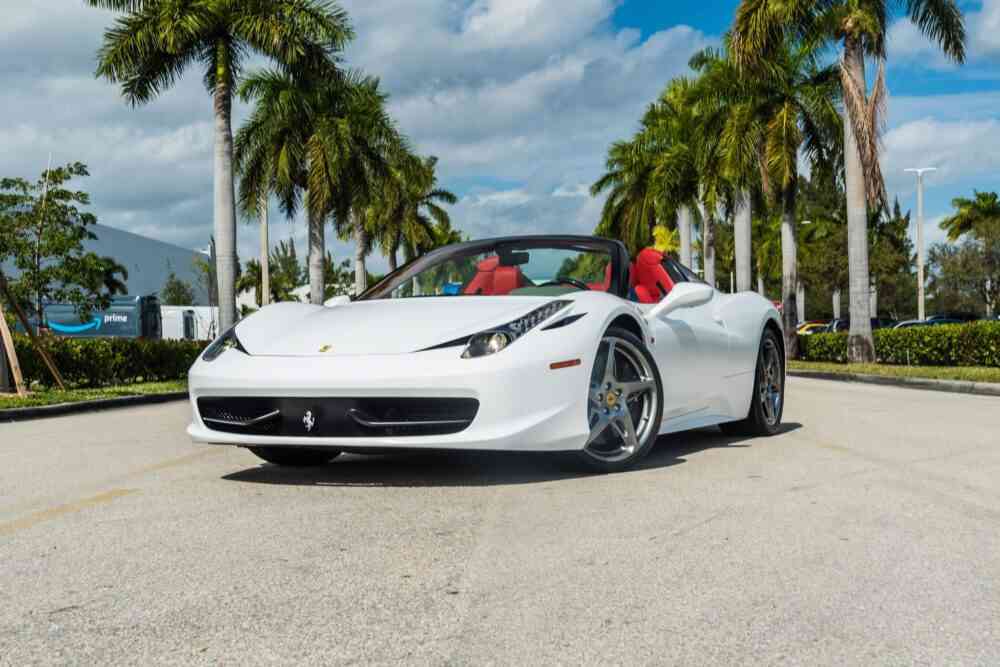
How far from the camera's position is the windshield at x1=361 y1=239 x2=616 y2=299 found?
6.49 meters

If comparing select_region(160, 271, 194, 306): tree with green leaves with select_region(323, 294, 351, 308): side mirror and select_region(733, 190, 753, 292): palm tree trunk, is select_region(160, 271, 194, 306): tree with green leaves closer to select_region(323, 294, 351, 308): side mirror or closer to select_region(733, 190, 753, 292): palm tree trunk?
select_region(733, 190, 753, 292): palm tree trunk

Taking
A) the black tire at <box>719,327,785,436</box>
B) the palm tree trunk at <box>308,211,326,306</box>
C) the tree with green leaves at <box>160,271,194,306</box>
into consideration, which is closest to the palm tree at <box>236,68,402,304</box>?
the palm tree trunk at <box>308,211,326,306</box>

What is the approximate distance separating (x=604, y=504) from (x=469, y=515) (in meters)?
0.63

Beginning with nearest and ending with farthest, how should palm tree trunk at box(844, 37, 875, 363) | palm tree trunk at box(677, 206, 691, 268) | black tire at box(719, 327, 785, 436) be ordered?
black tire at box(719, 327, 785, 436), palm tree trunk at box(844, 37, 875, 363), palm tree trunk at box(677, 206, 691, 268)

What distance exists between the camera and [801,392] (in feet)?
47.3

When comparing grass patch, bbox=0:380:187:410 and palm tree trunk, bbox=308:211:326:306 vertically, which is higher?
palm tree trunk, bbox=308:211:326:306

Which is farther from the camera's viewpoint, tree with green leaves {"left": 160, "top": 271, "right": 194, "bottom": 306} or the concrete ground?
tree with green leaves {"left": 160, "top": 271, "right": 194, "bottom": 306}

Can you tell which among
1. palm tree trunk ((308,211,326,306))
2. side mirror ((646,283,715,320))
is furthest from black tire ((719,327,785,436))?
palm tree trunk ((308,211,326,306))

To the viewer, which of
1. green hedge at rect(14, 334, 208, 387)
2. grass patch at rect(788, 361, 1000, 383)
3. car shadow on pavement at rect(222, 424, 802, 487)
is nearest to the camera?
car shadow on pavement at rect(222, 424, 802, 487)

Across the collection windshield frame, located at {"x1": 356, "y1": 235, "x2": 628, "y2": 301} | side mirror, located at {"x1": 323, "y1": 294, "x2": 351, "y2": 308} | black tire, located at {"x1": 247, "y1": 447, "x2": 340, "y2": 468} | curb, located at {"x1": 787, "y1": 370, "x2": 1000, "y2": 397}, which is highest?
windshield frame, located at {"x1": 356, "y1": 235, "x2": 628, "y2": 301}

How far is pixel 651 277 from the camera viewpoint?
7.03 m

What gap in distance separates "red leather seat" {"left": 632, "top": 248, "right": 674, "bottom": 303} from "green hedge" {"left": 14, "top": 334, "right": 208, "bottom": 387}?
507 inches

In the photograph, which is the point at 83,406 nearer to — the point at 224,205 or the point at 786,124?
the point at 224,205

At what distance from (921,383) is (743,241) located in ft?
58.8
